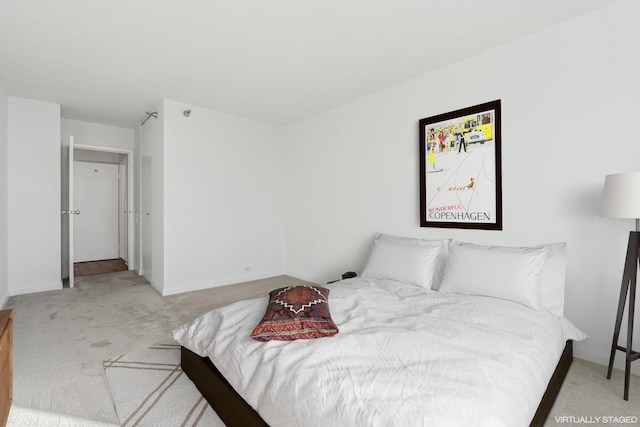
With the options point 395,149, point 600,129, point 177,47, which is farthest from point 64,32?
point 600,129

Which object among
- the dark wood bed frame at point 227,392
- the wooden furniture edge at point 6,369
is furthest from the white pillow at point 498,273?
the wooden furniture edge at point 6,369

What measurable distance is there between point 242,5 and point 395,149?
2.13 meters

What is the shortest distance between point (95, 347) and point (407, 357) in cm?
255

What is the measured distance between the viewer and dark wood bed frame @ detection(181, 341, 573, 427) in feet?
4.93

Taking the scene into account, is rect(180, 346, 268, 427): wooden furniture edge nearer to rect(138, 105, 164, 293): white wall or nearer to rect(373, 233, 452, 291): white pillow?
rect(373, 233, 452, 291): white pillow

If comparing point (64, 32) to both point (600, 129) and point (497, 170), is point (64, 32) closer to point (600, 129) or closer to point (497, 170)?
point (497, 170)

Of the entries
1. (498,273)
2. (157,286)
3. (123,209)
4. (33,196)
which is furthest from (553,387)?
(123,209)

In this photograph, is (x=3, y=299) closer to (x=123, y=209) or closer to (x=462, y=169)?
(x=123, y=209)

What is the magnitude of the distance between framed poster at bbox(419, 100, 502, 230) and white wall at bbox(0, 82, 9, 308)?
15.9 ft

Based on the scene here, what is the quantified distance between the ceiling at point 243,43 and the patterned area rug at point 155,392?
2581 mm

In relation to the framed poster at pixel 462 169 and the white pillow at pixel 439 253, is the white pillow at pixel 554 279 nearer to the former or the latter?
the framed poster at pixel 462 169

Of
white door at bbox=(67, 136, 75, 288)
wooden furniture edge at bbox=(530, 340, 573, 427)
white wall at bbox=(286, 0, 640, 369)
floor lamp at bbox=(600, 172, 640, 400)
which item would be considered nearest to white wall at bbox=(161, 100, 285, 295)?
white door at bbox=(67, 136, 75, 288)

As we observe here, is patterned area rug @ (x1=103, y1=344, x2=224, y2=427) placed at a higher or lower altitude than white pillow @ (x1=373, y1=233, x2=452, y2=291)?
lower

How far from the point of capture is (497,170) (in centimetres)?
279
